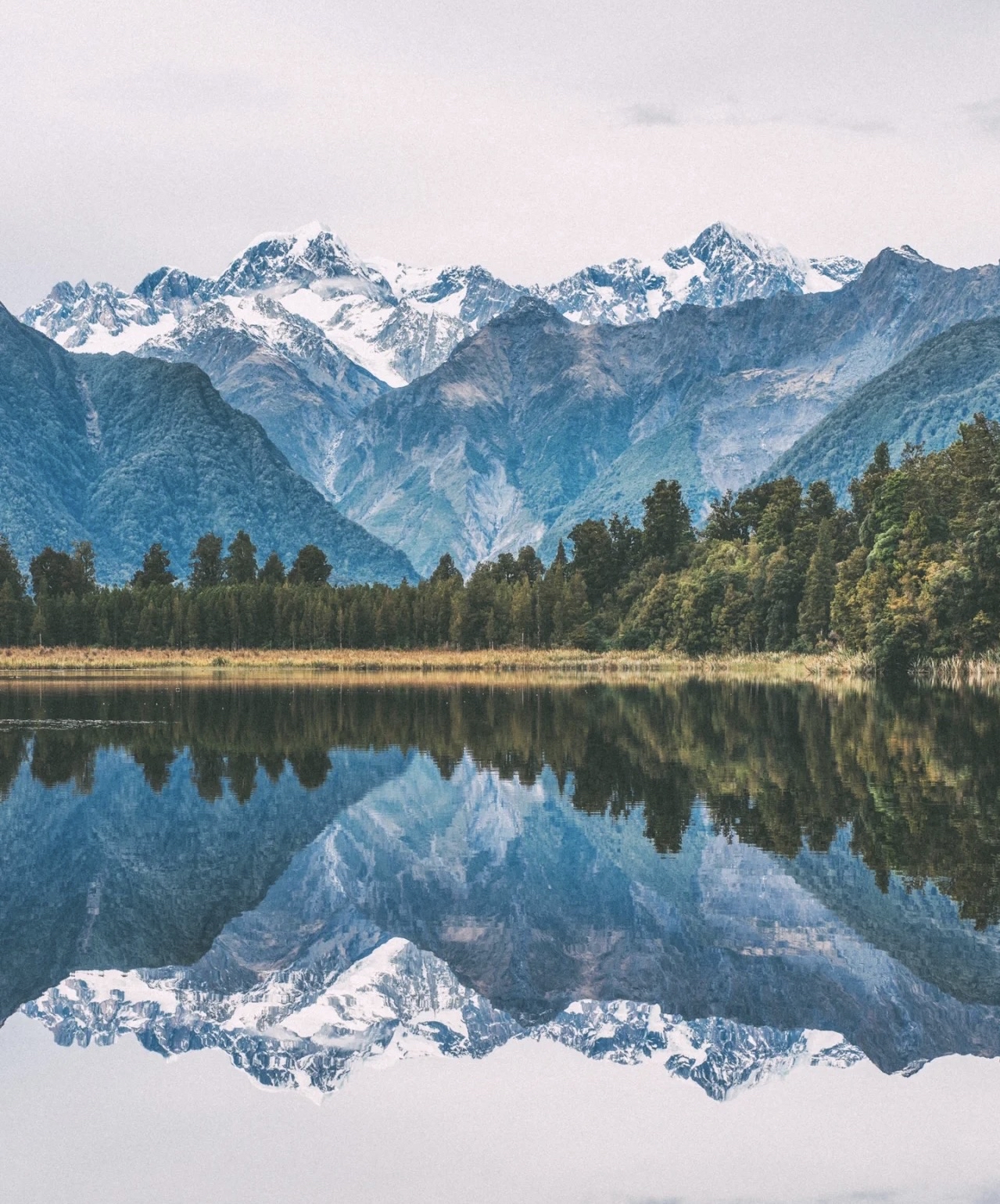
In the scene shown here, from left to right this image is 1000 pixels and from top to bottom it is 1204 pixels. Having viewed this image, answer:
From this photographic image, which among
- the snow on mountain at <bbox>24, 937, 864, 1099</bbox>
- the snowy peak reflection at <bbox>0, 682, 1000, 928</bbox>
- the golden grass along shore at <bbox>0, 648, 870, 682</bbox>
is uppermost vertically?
the snow on mountain at <bbox>24, 937, 864, 1099</bbox>

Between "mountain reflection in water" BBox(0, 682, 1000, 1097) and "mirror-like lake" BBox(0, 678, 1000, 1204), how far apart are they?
3.7 inches

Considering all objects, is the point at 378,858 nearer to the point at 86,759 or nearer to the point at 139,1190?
the point at 139,1190

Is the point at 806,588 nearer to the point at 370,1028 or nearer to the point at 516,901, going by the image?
the point at 516,901

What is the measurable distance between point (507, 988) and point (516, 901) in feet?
20.8

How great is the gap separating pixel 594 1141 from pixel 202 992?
8559 mm

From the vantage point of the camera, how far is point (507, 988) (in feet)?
76.1

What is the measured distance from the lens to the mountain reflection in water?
21.2 meters

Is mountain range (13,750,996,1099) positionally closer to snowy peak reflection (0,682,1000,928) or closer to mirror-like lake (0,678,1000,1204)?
mirror-like lake (0,678,1000,1204)

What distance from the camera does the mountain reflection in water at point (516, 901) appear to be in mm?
21172

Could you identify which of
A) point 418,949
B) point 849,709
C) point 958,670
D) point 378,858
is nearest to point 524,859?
point 378,858

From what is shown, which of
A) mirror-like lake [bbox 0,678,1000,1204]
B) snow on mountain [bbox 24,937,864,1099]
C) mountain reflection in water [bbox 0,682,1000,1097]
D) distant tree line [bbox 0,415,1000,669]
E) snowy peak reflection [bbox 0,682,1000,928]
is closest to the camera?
mirror-like lake [bbox 0,678,1000,1204]

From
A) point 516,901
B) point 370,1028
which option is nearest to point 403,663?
point 516,901

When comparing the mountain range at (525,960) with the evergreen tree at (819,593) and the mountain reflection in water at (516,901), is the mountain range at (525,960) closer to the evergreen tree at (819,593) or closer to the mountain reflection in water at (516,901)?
the mountain reflection in water at (516,901)

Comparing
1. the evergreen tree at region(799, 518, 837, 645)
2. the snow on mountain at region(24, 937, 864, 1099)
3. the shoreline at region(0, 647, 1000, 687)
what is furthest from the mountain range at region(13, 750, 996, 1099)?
the evergreen tree at region(799, 518, 837, 645)
